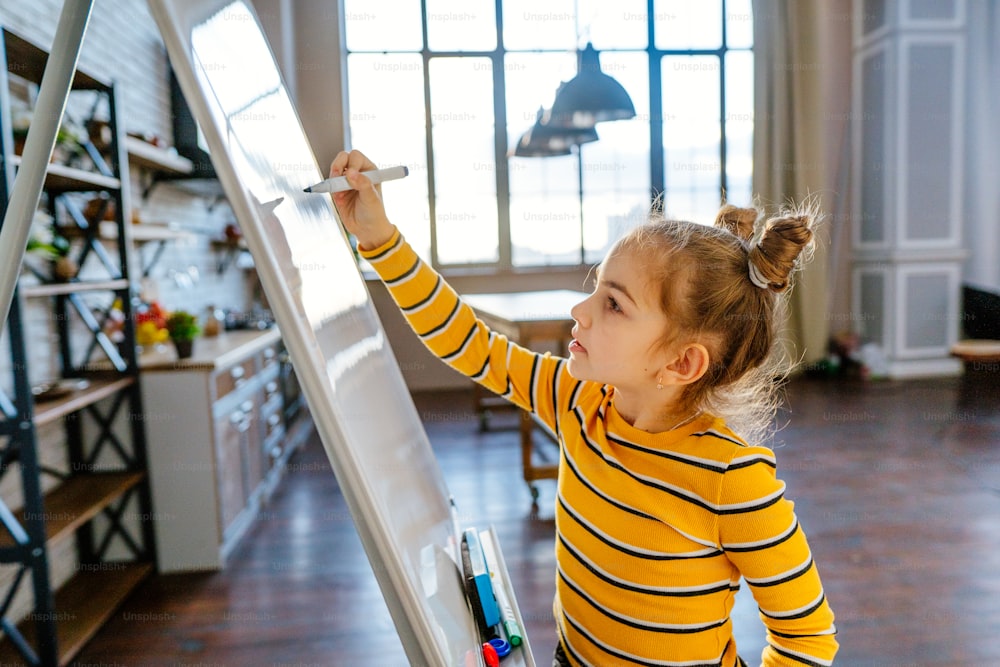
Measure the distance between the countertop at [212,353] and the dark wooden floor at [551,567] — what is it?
76cm

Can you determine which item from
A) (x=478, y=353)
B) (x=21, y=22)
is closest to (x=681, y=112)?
(x=21, y=22)

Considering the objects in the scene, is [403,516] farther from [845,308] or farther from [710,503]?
[845,308]

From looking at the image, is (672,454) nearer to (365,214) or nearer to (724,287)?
(724,287)

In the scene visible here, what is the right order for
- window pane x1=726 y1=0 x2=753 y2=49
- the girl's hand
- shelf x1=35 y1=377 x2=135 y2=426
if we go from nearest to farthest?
the girl's hand, shelf x1=35 y1=377 x2=135 y2=426, window pane x1=726 y1=0 x2=753 y2=49

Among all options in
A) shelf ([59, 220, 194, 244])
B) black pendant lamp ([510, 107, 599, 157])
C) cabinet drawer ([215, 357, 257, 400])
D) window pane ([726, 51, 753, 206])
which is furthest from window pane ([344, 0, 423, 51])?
cabinet drawer ([215, 357, 257, 400])

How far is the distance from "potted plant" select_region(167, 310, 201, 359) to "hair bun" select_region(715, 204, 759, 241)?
209 centimetres

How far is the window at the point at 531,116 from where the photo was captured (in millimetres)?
5688

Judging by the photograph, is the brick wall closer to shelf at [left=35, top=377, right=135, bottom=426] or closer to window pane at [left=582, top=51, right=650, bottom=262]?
shelf at [left=35, top=377, right=135, bottom=426]

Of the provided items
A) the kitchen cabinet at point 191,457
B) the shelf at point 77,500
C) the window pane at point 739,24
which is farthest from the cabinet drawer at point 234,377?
the window pane at point 739,24

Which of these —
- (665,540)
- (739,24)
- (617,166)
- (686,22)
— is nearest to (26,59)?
(665,540)

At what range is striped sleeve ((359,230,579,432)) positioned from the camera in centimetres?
91

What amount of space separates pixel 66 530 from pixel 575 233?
4.86 metres

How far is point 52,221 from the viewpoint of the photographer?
7.07 ft

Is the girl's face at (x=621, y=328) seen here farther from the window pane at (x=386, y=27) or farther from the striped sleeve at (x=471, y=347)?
the window pane at (x=386, y=27)
